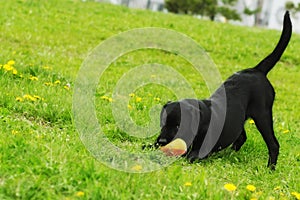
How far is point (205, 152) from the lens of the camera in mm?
4371

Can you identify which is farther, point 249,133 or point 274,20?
point 274,20

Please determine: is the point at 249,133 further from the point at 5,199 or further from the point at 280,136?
the point at 5,199

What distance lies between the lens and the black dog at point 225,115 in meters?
4.23

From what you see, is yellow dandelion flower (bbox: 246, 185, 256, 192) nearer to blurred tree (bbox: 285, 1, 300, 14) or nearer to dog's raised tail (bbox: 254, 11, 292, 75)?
dog's raised tail (bbox: 254, 11, 292, 75)

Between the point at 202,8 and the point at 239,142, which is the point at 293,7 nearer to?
the point at 202,8

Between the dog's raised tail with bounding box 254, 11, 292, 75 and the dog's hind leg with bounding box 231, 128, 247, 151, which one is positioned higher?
the dog's raised tail with bounding box 254, 11, 292, 75

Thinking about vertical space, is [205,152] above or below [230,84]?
below

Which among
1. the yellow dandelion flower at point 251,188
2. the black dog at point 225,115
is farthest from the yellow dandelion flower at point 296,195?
the black dog at point 225,115

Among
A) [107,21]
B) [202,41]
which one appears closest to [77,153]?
[202,41]

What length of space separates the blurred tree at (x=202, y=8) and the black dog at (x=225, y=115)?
697 inches

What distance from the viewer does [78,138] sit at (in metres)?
4.26

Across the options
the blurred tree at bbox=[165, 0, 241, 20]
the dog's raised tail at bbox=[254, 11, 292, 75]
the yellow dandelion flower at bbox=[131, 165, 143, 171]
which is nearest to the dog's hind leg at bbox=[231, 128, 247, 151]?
the dog's raised tail at bbox=[254, 11, 292, 75]

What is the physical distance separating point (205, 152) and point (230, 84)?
0.74 m

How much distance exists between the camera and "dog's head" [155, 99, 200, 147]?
4188 mm
